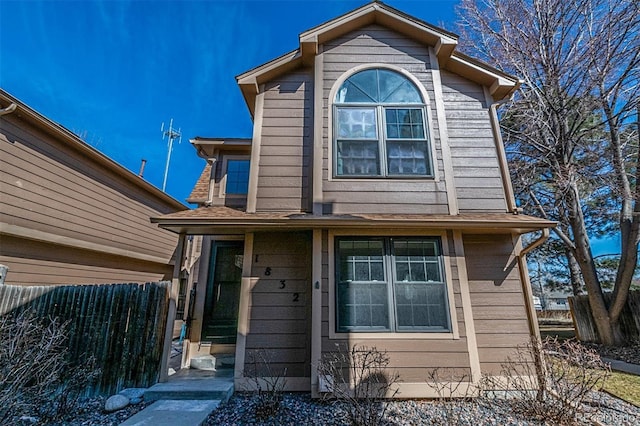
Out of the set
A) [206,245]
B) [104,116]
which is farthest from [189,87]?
[206,245]

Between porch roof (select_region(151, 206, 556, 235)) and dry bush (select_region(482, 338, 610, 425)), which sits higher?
porch roof (select_region(151, 206, 556, 235))

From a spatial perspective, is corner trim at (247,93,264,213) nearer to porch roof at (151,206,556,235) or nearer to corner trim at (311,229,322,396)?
porch roof at (151,206,556,235)

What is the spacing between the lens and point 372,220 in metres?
4.48

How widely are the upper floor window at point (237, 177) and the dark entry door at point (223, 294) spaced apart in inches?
51.2

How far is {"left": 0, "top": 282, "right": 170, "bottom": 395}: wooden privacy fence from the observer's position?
4.33m

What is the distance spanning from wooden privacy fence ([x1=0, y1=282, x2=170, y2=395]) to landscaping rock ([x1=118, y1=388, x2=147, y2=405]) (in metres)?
0.15

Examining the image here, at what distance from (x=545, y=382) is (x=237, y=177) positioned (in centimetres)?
667

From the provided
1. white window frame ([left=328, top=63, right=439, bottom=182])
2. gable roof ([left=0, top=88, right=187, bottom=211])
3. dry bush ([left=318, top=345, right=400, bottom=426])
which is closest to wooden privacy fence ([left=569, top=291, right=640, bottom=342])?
white window frame ([left=328, top=63, right=439, bottom=182])

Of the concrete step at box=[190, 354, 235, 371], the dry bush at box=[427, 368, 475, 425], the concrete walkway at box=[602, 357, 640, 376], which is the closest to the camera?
the dry bush at box=[427, 368, 475, 425]

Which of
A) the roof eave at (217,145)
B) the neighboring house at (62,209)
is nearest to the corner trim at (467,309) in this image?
the roof eave at (217,145)

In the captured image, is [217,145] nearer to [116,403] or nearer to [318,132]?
[318,132]

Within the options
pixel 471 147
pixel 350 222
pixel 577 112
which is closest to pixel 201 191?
pixel 350 222

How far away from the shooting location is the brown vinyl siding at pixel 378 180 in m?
5.02

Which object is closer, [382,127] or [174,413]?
[174,413]
